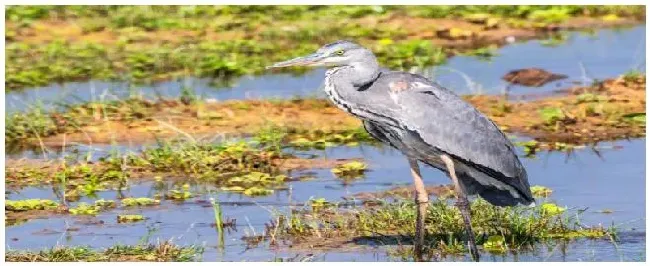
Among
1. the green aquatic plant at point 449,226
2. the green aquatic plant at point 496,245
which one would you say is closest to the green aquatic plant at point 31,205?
the green aquatic plant at point 449,226

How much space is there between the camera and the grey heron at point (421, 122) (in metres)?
6.83

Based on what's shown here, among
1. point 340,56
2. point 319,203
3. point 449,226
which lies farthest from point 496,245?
point 319,203

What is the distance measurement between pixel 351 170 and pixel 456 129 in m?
2.42

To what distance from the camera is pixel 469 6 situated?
53.5 ft

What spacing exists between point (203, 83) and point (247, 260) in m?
6.04

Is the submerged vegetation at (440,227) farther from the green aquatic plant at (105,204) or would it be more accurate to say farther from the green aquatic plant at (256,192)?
the green aquatic plant at (105,204)

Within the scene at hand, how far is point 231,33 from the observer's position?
49.2 ft

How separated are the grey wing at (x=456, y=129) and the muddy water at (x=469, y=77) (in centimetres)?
433

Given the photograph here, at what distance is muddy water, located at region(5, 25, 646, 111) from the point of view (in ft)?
39.2

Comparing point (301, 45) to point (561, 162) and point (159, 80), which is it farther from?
point (561, 162)

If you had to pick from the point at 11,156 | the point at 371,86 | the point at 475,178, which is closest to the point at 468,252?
the point at 475,178

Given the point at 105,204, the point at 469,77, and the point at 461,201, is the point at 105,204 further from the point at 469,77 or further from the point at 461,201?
the point at 469,77

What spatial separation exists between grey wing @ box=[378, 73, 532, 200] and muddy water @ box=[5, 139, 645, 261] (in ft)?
1.30

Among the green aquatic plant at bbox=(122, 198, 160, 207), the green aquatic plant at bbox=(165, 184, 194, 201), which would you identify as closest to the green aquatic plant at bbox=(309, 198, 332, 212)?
the green aquatic plant at bbox=(165, 184, 194, 201)
